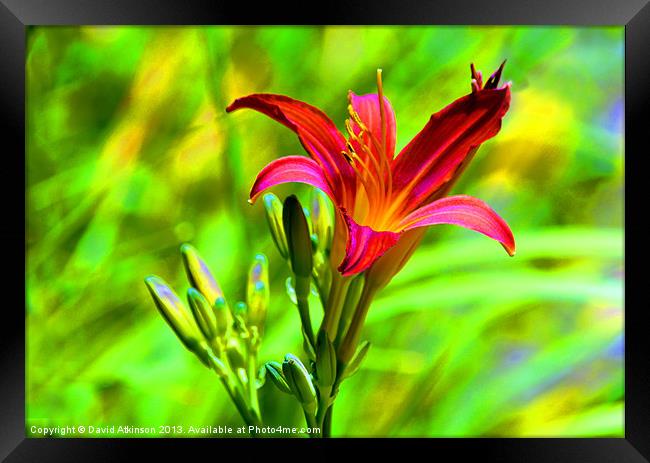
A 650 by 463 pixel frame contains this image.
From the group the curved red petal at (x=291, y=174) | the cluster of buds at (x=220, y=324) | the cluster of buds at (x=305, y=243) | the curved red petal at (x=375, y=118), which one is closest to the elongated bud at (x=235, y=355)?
the cluster of buds at (x=220, y=324)

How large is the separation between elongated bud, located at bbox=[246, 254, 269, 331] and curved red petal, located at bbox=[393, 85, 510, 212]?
0.26 metres

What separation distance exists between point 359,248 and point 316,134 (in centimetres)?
22

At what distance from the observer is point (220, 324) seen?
94 centimetres

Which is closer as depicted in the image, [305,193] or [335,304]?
[335,304]

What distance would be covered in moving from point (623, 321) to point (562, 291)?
4.6 inches

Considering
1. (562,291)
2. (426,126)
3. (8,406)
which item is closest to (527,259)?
(562,291)

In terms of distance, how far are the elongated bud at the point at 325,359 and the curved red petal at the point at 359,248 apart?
18 centimetres

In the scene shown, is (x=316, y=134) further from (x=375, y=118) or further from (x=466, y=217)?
(x=466, y=217)

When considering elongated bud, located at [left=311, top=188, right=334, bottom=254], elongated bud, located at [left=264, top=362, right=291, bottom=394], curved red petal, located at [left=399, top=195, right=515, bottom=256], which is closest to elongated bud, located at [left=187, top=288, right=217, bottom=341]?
elongated bud, located at [left=264, top=362, right=291, bottom=394]

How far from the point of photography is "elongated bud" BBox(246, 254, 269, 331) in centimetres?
97

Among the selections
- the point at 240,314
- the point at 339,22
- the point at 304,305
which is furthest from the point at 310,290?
the point at 339,22

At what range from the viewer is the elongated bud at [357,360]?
0.94 metres

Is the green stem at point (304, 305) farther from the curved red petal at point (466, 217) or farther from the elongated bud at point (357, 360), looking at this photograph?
the curved red petal at point (466, 217)

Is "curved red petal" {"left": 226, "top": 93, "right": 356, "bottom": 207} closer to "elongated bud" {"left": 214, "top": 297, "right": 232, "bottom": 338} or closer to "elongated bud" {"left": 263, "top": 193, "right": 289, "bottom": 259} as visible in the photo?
"elongated bud" {"left": 263, "top": 193, "right": 289, "bottom": 259}
